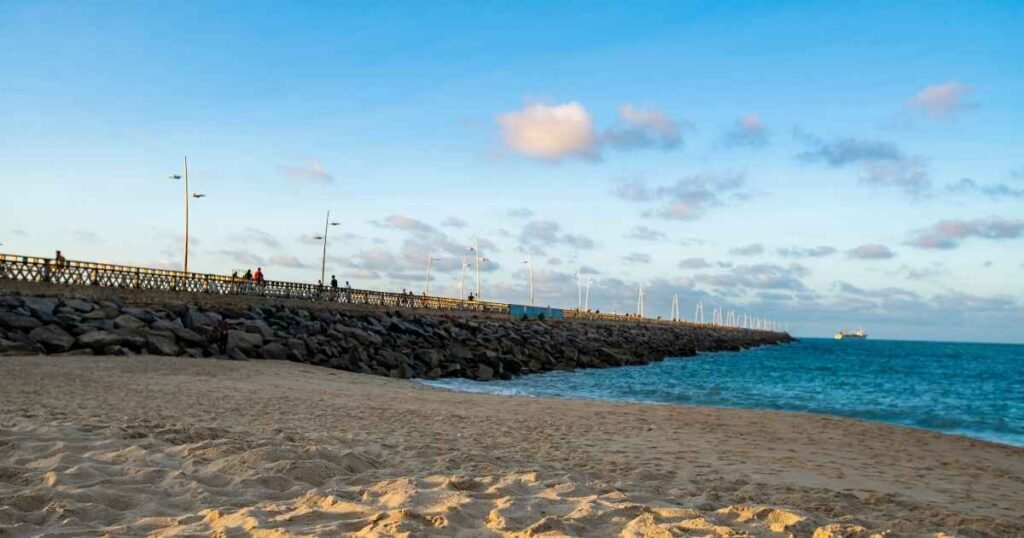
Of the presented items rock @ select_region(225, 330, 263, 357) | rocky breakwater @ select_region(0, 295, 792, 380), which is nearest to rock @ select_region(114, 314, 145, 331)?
rocky breakwater @ select_region(0, 295, 792, 380)

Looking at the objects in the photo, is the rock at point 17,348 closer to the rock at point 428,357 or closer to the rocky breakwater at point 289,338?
the rocky breakwater at point 289,338

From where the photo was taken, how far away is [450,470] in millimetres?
7375

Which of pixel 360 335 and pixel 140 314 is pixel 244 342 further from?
pixel 360 335

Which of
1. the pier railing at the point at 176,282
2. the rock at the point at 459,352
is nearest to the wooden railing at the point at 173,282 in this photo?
the pier railing at the point at 176,282

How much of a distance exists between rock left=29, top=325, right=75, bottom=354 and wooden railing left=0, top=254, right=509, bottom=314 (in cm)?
792

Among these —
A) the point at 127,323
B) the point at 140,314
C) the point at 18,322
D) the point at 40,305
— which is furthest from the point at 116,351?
the point at 140,314

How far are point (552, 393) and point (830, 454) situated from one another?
1407 cm

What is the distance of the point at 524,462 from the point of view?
27.1ft

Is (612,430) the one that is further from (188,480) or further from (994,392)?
(994,392)

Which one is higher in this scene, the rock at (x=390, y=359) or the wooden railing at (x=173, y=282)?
the wooden railing at (x=173, y=282)

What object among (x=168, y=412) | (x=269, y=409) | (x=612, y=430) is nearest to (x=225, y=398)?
(x=269, y=409)

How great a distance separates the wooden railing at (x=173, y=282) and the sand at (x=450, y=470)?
50.2ft

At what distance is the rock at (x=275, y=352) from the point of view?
25.5 m

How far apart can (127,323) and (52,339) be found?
334 cm
